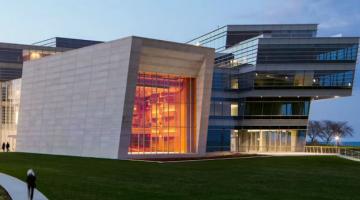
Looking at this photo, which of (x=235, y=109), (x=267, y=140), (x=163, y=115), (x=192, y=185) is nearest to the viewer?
(x=192, y=185)

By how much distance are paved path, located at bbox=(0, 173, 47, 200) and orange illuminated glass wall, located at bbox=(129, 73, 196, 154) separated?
23.5 m

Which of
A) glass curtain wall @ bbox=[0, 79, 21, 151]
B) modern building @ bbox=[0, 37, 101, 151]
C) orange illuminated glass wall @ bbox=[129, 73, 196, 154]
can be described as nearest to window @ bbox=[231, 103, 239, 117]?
orange illuminated glass wall @ bbox=[129, 73, 196, 154]

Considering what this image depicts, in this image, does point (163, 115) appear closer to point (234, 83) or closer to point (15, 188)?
point (234, 83)

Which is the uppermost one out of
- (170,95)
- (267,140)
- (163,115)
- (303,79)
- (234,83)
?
(303,79)

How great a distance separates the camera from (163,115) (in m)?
50.3

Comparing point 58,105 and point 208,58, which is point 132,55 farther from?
point 58,105

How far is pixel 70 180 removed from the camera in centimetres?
2456

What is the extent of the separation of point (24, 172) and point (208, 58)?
26.5 m

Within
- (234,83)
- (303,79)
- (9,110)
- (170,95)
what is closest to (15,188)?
(170,95)

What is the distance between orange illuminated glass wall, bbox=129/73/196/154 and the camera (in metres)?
48.7

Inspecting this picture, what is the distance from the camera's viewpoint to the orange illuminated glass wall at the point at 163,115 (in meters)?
48.7

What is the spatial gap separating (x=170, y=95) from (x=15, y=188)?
101ft

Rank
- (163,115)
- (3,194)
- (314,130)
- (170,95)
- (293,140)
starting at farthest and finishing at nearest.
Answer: (314,130)
(293,140)
(170,95)
(163,115)
(3,194)

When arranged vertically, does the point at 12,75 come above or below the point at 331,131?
above
